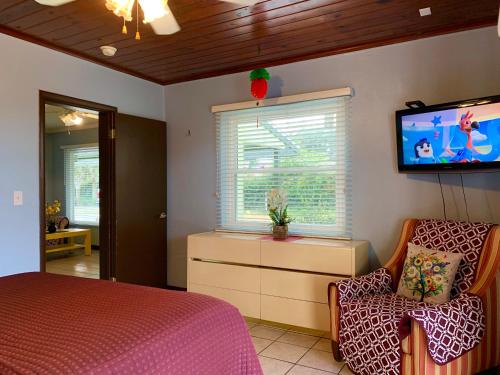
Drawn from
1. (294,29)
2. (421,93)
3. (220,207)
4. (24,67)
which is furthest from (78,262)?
(421,93)

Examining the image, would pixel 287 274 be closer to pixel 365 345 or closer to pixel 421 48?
pixel 365 345

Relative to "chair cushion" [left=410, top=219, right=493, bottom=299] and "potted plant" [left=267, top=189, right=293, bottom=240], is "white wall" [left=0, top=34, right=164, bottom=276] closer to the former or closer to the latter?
"potted plant" [left=267, top=189, right=293, bottom=240]

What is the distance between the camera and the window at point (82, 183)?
276 inches

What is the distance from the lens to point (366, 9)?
100 inches

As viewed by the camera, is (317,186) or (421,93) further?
(317,186)

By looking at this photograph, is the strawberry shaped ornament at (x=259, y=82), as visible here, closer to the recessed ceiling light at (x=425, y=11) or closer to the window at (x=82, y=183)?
the recessed ceiling light at (x=425, y=11)

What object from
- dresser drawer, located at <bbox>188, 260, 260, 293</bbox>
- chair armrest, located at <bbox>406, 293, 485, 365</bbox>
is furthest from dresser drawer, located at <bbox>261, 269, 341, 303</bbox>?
chair armrest, located at <bbox>406, 293, 485, 365</bbox>

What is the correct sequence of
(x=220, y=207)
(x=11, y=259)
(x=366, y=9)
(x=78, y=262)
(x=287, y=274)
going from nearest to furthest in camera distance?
(x=366, y=9), (x=11, y=259), (x=287, y=274), (x=220, y=207), (x=78, y=262)

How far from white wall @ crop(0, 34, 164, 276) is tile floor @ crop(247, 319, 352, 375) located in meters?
1.95

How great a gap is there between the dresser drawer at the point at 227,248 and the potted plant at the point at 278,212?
214 mm

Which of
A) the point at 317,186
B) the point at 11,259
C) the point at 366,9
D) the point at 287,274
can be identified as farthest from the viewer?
the point at 317,186

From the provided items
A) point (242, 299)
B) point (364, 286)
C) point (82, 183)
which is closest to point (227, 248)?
point (242, 299)

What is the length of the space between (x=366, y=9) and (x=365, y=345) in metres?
2.20

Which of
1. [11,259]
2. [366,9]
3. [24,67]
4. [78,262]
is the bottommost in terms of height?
[78,262]
